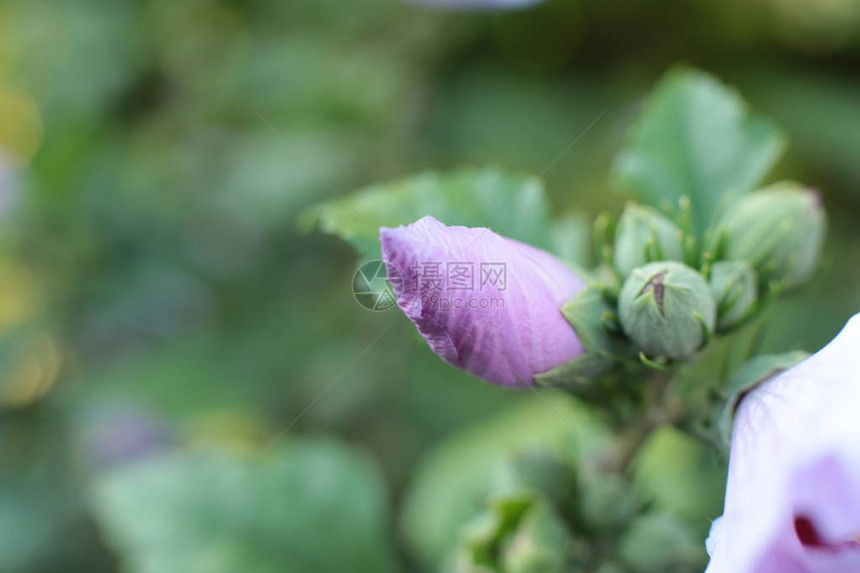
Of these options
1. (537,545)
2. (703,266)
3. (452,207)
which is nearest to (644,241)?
(703,266)

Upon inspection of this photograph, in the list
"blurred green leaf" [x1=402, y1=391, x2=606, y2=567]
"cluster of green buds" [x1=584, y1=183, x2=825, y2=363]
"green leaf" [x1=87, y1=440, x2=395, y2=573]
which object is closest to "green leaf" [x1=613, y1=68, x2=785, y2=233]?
"cluster of green buds" [x1=584, y1=183, x2=825, y2=363]

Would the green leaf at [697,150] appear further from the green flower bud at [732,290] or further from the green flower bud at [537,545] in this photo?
the green flower bud at [537,545]

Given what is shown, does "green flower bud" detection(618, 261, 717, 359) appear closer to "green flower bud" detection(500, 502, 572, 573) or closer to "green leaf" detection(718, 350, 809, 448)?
"green leaf" detection(718, 350, 809, 448)

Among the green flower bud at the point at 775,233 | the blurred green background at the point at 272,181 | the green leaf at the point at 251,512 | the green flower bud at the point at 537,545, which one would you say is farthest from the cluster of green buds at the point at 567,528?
the blurred green background at the point at 272,181

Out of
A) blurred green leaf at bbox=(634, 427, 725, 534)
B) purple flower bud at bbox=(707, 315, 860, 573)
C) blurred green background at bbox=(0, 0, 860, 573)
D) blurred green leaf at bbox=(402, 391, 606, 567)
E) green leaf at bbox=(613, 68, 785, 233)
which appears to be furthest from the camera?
blurred green background at bbox=(0, 0, 860, 573)

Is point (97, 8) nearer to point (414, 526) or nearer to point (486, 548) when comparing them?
point (414, 526)

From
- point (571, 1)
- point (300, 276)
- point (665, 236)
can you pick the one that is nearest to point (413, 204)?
point (665, 236)

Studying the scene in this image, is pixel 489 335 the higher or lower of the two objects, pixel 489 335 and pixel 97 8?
the higher
